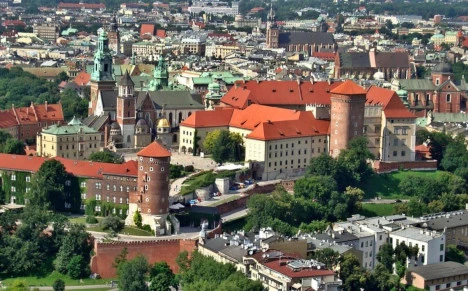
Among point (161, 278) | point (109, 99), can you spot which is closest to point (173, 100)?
point (109, 99)

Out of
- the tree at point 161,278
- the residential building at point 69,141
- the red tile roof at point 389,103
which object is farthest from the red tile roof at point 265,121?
the tree at point 161,278

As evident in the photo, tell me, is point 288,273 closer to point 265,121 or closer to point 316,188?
point 316,188

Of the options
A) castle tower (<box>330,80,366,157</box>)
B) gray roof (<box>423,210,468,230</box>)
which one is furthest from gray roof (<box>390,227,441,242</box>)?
castle tower (<box>330,80,366,157</box>)

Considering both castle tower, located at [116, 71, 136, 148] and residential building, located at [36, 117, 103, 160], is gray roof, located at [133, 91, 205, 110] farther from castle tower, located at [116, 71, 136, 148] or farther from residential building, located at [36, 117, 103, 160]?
residential building, located at [36, 117, 103, 160]

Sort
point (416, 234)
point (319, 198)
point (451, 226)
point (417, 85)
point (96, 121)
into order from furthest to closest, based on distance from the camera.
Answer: point (417, 85) → point (96, 121) → point (319, 198) → point (451, 226) → point (416, 234)

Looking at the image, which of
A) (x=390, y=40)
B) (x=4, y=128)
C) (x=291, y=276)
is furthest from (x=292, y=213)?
(x=390, y=40)

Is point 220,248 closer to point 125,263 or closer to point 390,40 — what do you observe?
point 125,263

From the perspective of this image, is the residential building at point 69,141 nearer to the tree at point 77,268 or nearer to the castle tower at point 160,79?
the castle tower at point 160,79
